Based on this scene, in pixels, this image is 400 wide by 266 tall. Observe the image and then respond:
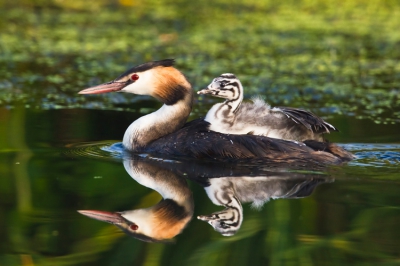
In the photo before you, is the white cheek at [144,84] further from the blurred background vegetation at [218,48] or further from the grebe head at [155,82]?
the blurred background vegetation at [218,48]

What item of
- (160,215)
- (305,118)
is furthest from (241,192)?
(305,118)

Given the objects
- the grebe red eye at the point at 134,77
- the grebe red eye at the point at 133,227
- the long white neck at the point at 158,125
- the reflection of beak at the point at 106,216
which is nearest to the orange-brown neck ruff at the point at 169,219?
the grebe red eye at the point at 133,227

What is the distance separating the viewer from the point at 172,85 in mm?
→ 7703

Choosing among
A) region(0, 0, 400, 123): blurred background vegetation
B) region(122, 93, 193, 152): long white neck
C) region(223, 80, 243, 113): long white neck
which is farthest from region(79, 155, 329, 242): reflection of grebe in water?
region(0, 0, 400, 123): blurred background vegetation

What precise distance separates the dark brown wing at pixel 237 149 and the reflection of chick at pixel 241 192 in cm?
49

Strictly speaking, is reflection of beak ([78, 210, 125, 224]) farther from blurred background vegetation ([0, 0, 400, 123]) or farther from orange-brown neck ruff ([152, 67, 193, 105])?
blurred background vegetation ([0, 0, 400, 123])

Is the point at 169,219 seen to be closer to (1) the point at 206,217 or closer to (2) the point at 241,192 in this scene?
(1) the point at 206,217

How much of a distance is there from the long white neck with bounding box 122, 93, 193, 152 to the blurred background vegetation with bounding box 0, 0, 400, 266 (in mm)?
616

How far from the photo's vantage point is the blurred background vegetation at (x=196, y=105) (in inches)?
187

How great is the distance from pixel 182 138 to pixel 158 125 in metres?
0.45

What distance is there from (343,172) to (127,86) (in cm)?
232

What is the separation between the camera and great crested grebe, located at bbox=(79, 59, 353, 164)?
6945 millimetres

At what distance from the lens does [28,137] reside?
26.0 ft

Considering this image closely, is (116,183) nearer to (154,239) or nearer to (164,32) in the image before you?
(154,239)
